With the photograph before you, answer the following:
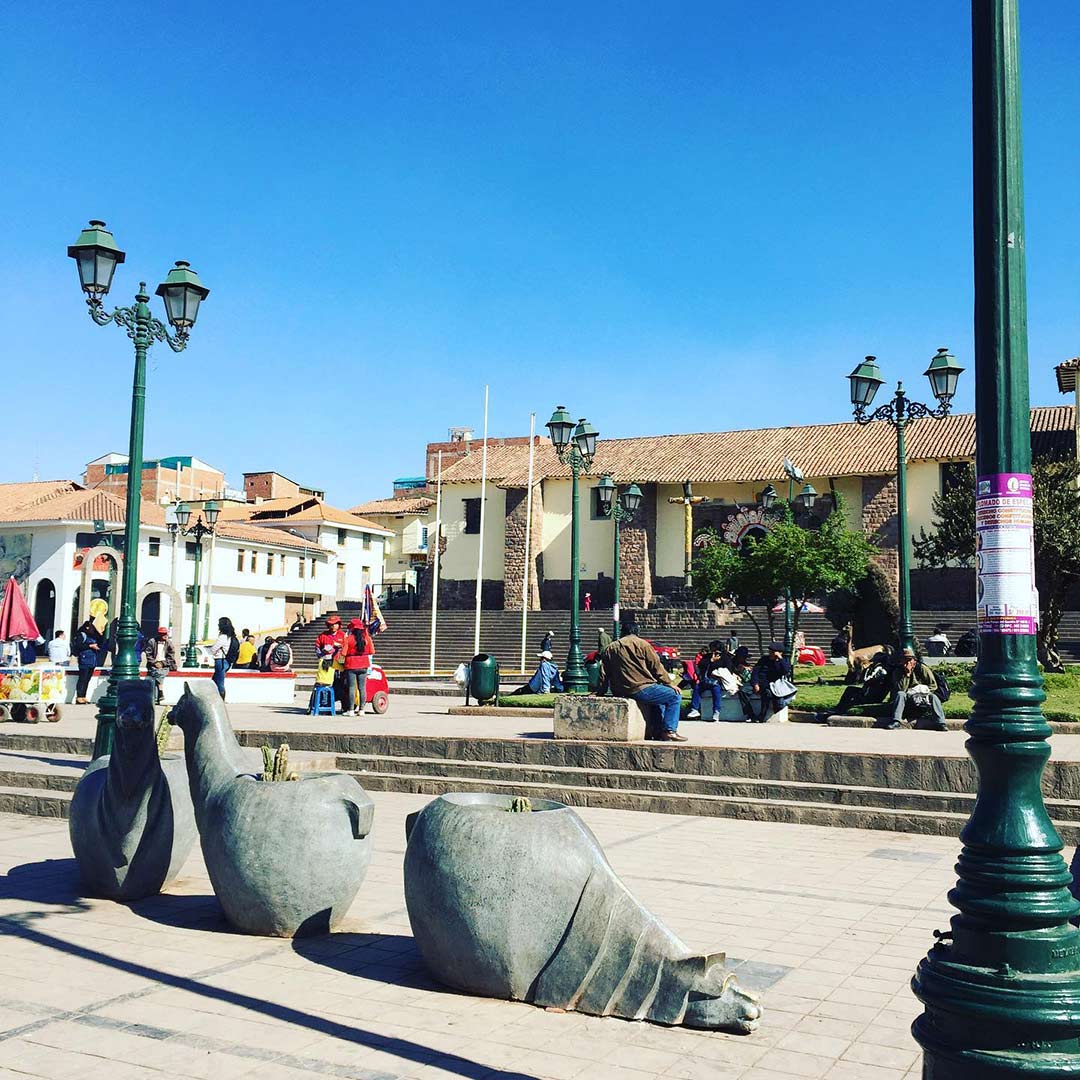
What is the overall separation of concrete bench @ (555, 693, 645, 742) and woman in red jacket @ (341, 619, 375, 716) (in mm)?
5553

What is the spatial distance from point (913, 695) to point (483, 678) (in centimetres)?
687

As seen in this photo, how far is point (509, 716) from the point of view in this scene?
1627cm

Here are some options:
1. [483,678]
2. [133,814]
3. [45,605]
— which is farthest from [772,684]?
[45,605]

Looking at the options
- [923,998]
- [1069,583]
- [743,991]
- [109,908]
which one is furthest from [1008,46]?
[1069,583]

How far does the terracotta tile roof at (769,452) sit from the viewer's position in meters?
40.6

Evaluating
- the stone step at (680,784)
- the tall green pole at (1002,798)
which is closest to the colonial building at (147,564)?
the stone step at (680,784)

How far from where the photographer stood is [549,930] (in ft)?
14.0

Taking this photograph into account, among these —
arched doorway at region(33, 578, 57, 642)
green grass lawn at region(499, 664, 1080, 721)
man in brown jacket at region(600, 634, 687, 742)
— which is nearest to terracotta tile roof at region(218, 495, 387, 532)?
arched doorway at region(33, 578, 57, 642)

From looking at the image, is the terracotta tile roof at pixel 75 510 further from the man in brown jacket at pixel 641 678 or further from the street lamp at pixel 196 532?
the man in brown jacket at pixel 641 678

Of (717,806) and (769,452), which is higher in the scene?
(769,452)

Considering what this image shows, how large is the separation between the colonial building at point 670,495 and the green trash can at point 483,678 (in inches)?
960

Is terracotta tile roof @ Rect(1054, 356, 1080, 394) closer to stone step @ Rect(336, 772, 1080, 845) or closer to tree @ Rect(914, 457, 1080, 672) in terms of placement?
tree @ Rect(914, 457, 1080, 672)

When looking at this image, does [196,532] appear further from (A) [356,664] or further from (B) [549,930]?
(B) [549,930]

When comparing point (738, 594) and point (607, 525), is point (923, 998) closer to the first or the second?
point (738, 594)
